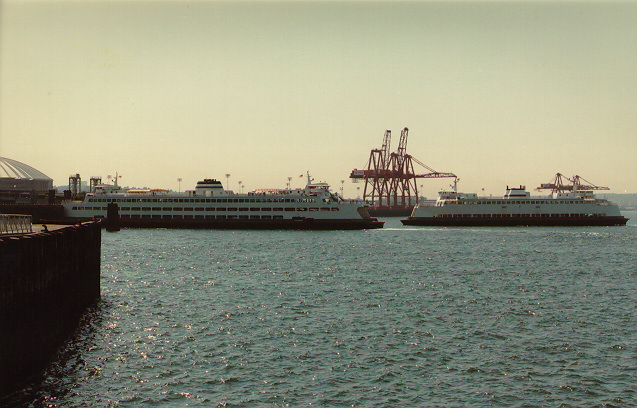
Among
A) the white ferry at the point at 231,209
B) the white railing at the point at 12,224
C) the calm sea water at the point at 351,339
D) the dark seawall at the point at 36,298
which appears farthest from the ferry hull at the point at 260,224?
the white railing at the point at 12,224

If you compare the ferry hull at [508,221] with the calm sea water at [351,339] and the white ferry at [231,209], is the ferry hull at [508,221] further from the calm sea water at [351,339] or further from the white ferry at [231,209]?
the calm sea water at [351,339]

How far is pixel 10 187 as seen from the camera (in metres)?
194

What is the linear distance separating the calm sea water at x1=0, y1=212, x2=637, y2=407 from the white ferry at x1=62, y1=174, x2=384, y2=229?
58.6m

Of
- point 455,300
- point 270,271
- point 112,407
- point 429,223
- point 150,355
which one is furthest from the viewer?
point 429,223

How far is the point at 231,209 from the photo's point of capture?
120188mm

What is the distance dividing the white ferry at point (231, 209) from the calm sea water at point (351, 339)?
2308 inches

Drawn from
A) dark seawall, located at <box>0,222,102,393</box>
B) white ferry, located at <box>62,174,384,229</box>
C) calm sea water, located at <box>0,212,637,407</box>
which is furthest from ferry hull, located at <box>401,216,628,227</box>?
dark seawall, located at <box>0,222,102,393</box>

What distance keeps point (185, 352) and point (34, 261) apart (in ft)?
24.4

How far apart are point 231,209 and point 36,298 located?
9931 cm

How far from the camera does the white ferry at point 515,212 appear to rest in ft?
452

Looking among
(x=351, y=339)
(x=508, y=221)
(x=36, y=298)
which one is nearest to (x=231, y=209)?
(x=508, y=221)

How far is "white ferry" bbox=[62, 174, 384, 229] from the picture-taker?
11506 centimetres

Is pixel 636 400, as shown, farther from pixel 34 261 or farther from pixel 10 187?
pixel 10 187

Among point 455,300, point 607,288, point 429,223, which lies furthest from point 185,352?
point 429,223
